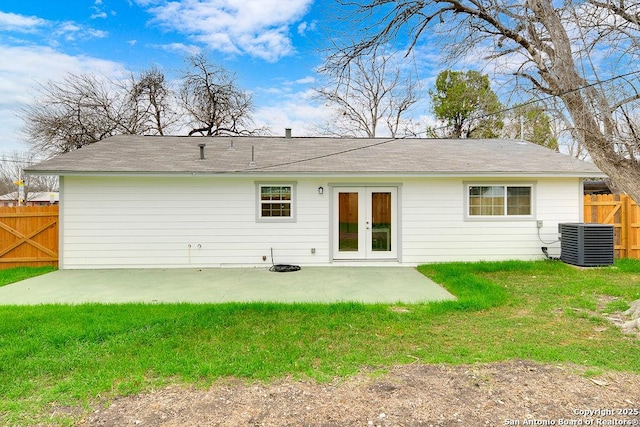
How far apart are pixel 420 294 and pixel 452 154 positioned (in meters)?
5.45

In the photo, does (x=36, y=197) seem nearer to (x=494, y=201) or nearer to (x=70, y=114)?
(x=70, y=114)

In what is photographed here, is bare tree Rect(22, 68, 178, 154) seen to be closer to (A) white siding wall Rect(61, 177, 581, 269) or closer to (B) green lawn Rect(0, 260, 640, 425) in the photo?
(A) white siding wall Rect(61, 177, 581, 269)

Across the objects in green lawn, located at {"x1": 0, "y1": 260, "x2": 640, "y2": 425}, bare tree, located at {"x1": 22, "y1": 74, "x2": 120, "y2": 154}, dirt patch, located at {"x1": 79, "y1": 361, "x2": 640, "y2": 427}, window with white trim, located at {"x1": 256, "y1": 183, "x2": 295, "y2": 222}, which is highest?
bare tree, located at {"x1": 22, "y1": 74, "x2": 120, "y2": 154}

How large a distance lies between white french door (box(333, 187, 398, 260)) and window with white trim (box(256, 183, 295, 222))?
111 cm

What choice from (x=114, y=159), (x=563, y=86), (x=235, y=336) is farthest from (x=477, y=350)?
(x=114, y=159)

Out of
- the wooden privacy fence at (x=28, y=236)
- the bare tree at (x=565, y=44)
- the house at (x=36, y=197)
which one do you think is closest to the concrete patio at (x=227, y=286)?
the wooden privacy fence at (x=28, y=236)

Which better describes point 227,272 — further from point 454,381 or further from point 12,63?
point 12,63

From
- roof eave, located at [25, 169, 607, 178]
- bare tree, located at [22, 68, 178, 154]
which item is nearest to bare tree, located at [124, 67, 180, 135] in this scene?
bare tree, located at [22, 68, 178, 154]

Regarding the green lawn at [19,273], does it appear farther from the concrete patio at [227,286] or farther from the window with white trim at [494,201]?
the window with white trim at [494,201]

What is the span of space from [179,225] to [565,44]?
8209 mm

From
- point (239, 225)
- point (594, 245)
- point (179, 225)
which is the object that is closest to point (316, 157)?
point (239, 225)

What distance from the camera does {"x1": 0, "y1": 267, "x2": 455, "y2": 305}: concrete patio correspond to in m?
5.66

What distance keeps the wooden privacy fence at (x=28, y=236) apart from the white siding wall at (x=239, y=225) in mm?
561

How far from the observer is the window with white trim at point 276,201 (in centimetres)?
855
